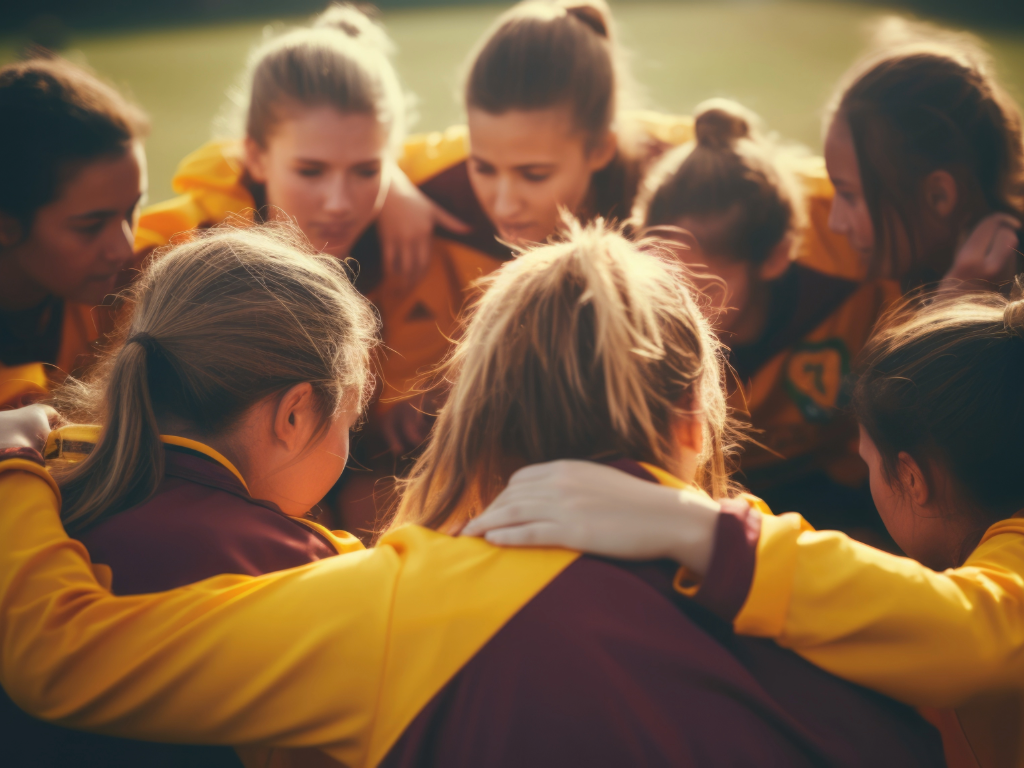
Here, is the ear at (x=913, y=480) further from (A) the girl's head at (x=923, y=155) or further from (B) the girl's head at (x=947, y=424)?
(A) the girl's head at (x=923, y=155)

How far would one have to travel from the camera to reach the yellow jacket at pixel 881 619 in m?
0.67

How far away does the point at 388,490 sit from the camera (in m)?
1.78

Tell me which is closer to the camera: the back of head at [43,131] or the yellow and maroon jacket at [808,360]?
the back of head at [43,131]

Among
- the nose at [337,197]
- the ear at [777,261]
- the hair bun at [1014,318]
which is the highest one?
the hair bun at [1014,318]

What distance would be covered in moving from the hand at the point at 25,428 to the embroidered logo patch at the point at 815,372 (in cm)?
139

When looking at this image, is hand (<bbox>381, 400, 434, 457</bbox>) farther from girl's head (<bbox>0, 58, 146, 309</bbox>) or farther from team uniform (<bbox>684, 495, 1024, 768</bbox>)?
team uniform (<bbox>684, 495, 1024, 768</bbox>)

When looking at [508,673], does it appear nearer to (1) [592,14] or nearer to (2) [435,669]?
(2) [435,669]

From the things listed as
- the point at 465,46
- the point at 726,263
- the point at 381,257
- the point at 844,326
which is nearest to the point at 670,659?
the point at 726,263

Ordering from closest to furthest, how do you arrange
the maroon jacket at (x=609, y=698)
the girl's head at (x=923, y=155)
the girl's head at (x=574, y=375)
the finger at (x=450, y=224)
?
the maroon jacket at (x=609, y=698)
the girl's head at (x=574, y=375)
the girl's head at (x=923, y=155)
the finger at (x=450, y=224)

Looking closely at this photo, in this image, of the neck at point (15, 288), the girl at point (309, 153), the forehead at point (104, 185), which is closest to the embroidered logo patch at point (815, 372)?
the girl at point (309, 153)

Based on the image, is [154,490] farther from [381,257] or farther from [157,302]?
[381,257]

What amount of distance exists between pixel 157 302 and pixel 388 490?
0.94 m

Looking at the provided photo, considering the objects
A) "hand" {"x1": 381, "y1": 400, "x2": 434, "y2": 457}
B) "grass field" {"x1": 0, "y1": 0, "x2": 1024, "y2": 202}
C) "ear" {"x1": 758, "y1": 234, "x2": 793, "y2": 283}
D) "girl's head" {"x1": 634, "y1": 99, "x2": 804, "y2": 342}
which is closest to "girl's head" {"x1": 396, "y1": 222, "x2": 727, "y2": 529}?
"girl's head" {"x1": 634, "y1": 99, "x2": 804, "y2": 342}

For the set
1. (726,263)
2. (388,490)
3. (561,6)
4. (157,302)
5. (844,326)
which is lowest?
(388,490)
